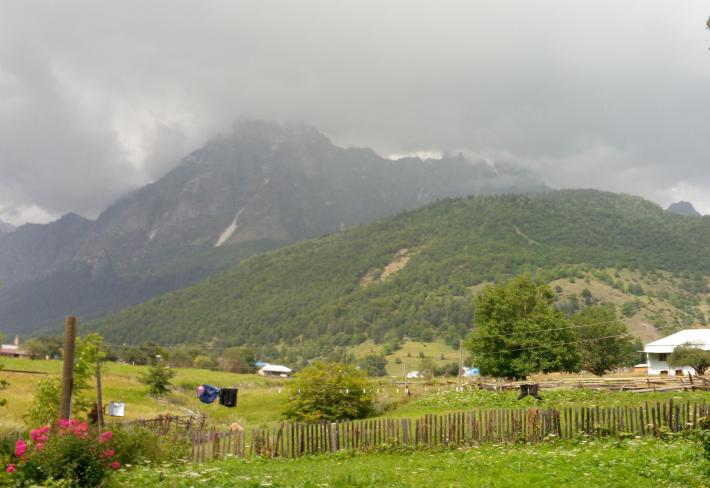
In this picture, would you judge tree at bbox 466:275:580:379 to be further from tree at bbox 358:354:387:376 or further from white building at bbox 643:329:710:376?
tree at bbox 358:354:387:376

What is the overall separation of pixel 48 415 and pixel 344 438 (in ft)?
49.2

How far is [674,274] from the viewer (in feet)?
619

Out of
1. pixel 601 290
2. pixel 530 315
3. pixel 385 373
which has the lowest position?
pixel 385 373

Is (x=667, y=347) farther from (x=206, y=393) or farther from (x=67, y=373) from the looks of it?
(x=67, y=373)

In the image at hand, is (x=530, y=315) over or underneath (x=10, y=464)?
over

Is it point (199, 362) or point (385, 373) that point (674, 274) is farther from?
point (199, 362)

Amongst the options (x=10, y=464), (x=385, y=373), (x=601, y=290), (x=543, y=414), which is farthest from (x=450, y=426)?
(x=601, y=290)

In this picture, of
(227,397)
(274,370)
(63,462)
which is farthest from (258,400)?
(274,370)

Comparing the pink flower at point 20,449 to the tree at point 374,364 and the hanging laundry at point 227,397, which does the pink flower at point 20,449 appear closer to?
the hanging laundry at point 227,397

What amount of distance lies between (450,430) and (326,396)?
1931 cm

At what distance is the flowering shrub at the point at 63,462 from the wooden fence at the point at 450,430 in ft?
24.5

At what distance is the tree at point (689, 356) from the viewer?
211 ft

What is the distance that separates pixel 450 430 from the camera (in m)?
21.6

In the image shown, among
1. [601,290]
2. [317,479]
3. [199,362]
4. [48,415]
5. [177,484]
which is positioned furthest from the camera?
[601,290]
